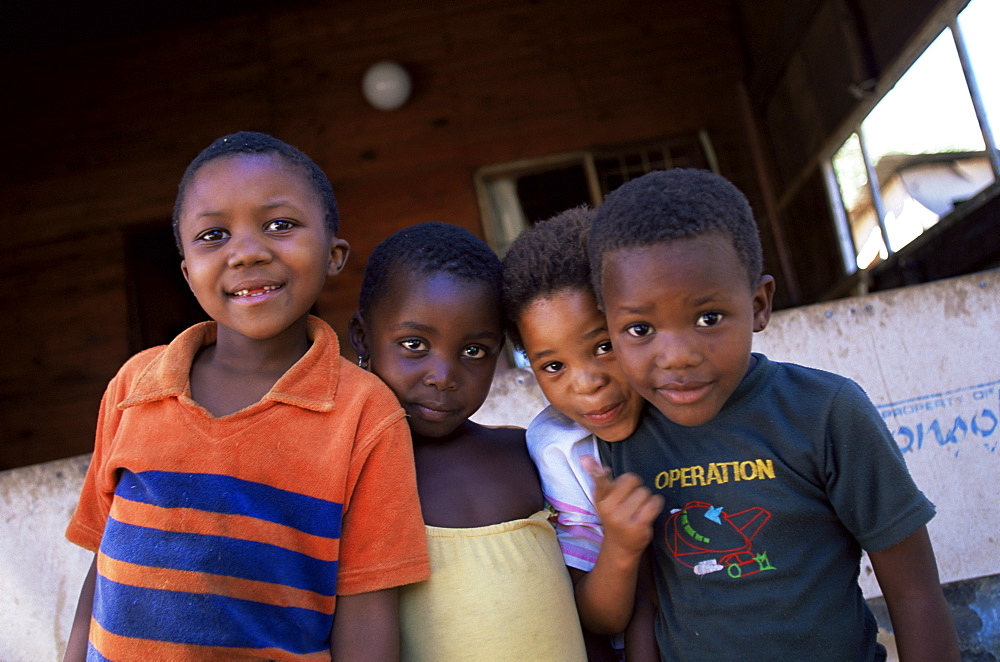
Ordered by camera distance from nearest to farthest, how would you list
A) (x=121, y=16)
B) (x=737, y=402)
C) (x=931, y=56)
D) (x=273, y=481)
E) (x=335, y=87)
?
(x=273, y=481)
(x=737, y=402)
(x=931, y=56)
(x=121, y=16)
(x=335, y=87)

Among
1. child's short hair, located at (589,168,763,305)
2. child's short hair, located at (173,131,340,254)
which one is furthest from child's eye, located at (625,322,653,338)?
child's short hair, located at (173,131,340,254)

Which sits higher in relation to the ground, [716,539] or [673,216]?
[673,216]

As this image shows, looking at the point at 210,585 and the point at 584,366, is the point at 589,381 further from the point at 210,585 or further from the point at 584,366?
the point at 210,585

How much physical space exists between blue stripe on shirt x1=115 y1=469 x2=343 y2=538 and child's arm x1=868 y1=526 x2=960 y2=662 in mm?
921

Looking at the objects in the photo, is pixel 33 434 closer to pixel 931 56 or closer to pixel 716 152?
pixel 716 152

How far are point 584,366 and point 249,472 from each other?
0.65m

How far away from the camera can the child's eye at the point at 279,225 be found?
4.37 feet

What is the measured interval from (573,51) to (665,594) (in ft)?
15.9

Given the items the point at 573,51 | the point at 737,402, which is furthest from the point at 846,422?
the point at 573,51

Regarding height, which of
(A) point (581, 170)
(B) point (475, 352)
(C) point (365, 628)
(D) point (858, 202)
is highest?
(A) point (581, 170)

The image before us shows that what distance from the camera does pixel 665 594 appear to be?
1.40 metres

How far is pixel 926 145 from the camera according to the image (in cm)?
351

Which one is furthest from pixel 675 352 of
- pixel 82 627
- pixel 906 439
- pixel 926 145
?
pixel 926 145

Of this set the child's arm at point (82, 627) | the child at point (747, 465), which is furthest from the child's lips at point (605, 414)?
the child's arm at point (82, 627)
